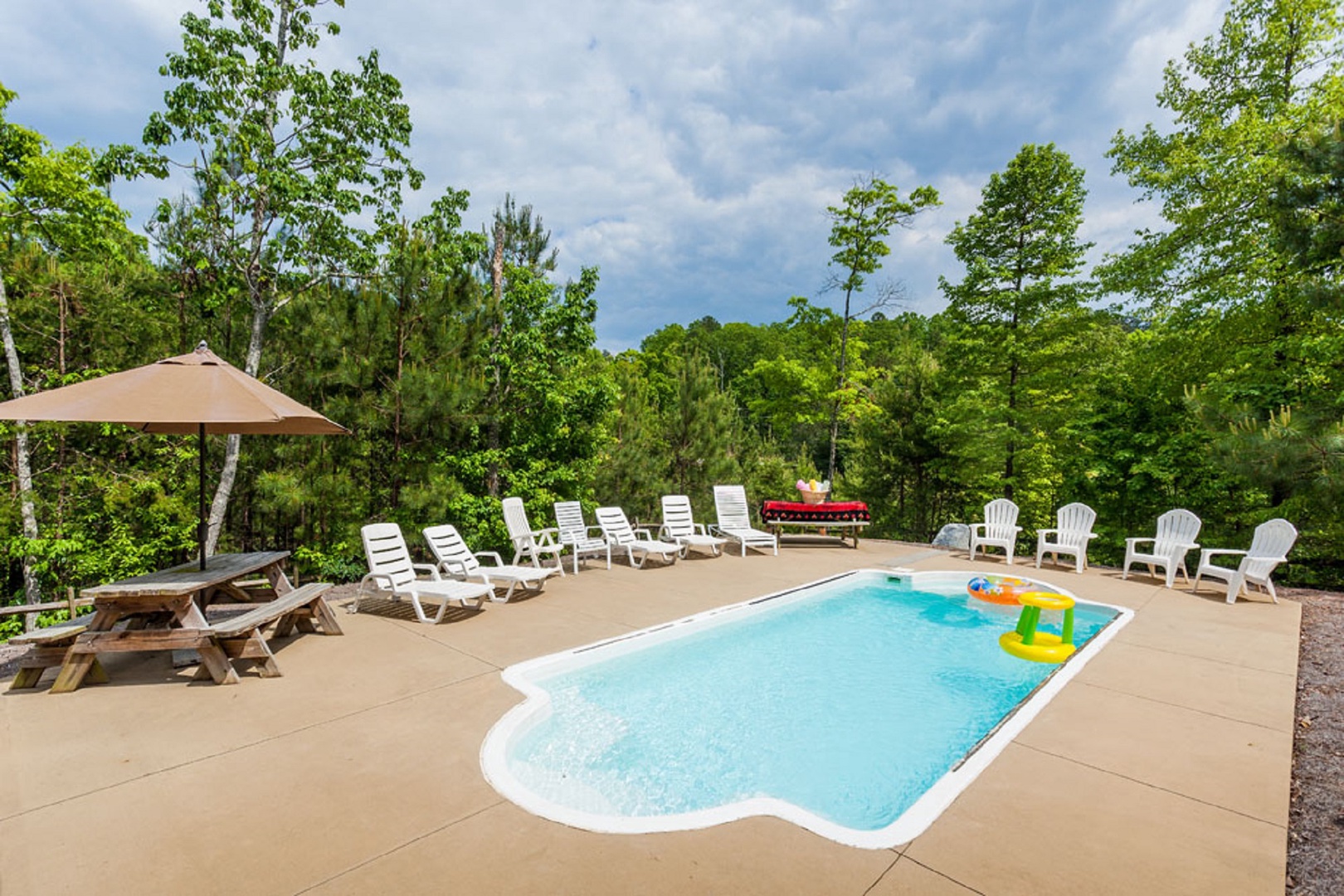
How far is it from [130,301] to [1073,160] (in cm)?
1653

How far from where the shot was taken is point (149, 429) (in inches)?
206

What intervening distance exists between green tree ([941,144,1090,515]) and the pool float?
7336mm

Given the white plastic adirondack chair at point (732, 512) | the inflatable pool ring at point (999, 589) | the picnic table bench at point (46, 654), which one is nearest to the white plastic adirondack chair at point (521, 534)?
the white plastic adirondack chair at point (732, 512)

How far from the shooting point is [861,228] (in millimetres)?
14047

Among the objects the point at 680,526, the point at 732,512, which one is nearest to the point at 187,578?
the point at 680,526

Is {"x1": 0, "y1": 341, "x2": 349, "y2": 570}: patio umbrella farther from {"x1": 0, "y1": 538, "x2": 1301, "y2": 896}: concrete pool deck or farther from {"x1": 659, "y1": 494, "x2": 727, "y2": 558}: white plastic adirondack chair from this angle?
{"x1": 659, "y1": 494, "x2": 727, "y2": 558}: white plastic adirondack chair

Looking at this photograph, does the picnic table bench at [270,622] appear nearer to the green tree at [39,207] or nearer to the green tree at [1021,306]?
the green tree at [39,207]

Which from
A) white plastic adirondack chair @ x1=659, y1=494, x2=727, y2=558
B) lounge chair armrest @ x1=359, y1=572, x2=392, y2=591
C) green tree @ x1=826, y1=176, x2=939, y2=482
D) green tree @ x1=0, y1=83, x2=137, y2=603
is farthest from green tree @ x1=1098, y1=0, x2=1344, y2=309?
green tree @ x1=0, y1=83, x2=137, y2=603

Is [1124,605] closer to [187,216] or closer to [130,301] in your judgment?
[187,216]

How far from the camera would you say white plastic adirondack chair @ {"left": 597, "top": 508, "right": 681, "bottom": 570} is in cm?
831

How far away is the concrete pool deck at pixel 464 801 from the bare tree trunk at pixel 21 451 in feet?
16.3

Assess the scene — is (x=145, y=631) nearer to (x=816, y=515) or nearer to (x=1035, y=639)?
(x=1035, y=639)

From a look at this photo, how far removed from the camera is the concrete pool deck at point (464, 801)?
6.63 ft

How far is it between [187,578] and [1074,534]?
33.3 feet
